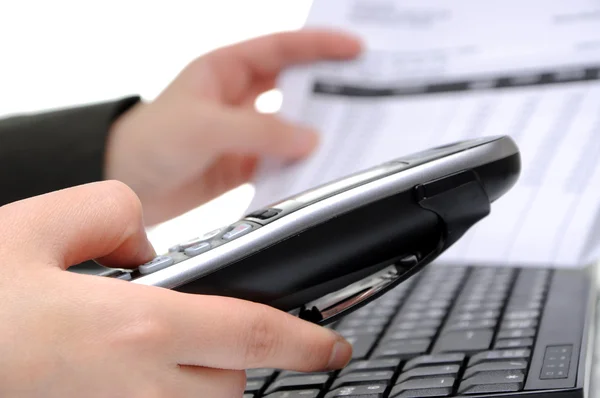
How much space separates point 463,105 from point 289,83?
151 mm

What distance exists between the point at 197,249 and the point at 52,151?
0.44 meters

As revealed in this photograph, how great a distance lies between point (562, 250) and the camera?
1.74 ft

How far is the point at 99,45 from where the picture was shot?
1.08 meters

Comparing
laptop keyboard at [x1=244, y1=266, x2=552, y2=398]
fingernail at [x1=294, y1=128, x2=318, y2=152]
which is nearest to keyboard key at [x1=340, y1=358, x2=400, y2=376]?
laptop keyboard at [x1=244, y1=266, x2=552, y2=398]

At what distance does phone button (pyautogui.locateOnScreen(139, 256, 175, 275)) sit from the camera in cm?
33

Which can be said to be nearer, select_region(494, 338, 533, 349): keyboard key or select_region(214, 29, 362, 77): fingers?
select_region(494, 338, 533, 349): keyboard key

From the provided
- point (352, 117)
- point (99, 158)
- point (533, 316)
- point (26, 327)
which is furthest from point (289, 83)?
point (26, 327)

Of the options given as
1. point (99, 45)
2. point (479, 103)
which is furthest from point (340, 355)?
point (99, 45)

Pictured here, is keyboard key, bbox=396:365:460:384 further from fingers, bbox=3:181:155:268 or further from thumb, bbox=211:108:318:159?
thumb, bbox=211:108:318:159

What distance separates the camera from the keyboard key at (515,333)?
39 centimetres

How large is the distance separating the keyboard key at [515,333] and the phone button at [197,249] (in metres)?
0.15

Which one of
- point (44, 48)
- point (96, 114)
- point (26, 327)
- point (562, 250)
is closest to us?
point (26, 327)

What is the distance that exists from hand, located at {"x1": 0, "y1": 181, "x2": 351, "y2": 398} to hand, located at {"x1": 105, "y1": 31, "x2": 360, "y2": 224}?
0.35 m

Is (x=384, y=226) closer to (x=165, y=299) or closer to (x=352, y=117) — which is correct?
(x=165, y=299)
